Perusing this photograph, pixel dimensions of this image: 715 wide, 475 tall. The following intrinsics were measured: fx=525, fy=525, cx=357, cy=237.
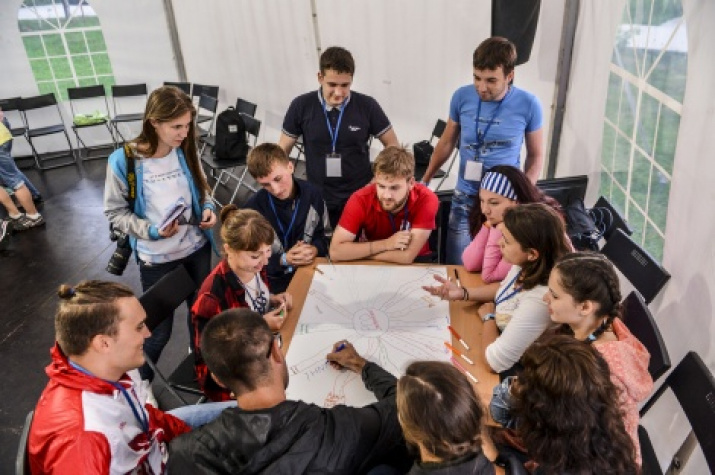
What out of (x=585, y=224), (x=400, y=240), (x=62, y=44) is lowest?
(x=585, y=224)

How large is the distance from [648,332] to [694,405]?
1.18ft

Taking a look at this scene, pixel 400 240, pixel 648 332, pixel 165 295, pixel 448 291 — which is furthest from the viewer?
pixel 400 240

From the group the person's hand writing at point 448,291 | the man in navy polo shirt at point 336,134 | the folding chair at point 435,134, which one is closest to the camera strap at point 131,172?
the man in navy polo shirt at point 336,134

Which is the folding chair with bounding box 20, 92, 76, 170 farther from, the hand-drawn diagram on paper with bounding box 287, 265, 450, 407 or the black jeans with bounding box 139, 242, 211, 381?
the hand-drawn diagram on paper with bounding box 287, 265, 450, 407

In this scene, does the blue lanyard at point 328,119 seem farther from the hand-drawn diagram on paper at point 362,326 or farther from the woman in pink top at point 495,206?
the woman in pink top at point 495,206

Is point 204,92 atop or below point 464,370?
atop

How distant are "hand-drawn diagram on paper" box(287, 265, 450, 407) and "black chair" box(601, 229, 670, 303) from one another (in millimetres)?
994

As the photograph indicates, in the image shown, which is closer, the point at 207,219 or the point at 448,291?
the point at 448,291

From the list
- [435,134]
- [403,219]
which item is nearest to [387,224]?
[403,219]

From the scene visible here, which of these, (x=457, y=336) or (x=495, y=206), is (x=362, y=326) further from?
(x=495, y=206)

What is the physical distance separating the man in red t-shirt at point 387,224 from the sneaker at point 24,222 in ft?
15.1

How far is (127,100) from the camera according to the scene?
7.77 metres

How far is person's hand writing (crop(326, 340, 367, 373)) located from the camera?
196 cm

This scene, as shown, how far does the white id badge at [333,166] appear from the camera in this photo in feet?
11.3
